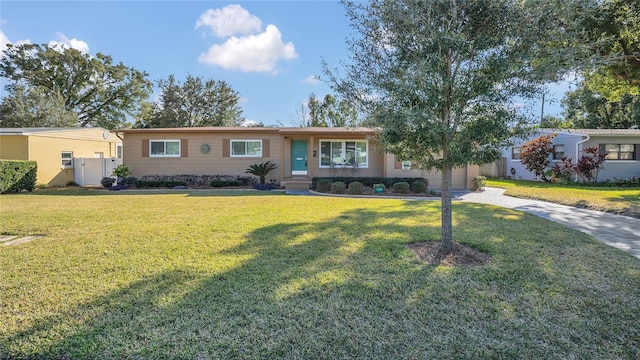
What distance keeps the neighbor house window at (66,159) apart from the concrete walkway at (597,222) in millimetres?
20537

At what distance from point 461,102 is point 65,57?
1408 inches

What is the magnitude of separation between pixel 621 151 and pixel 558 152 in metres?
2.85

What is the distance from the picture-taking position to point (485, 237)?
563 centimetres

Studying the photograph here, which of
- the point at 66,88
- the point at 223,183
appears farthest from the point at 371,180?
the point at 66,88

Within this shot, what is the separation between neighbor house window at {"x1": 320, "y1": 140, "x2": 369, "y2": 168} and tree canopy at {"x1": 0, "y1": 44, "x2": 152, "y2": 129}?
23.3m

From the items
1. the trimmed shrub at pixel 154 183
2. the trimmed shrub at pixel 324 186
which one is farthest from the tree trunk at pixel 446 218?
the trimmed shrub at pixel 154 183

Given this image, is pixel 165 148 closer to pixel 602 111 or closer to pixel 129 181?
pixel 129 181

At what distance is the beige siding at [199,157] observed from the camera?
16266 millimetres

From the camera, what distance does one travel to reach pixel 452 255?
464 centimetres

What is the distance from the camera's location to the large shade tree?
13.4 feet

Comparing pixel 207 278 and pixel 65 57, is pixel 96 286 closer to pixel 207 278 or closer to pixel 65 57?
pixel 207 278

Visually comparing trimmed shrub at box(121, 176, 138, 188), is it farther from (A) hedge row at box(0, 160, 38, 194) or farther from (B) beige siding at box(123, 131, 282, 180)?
(A) hedge row at box(0, 160, 38, 194)

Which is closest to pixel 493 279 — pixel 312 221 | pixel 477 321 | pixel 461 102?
pixel 477 321

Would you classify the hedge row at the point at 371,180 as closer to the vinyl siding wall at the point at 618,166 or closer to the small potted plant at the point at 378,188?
the small potted plant at the point at 378,188
